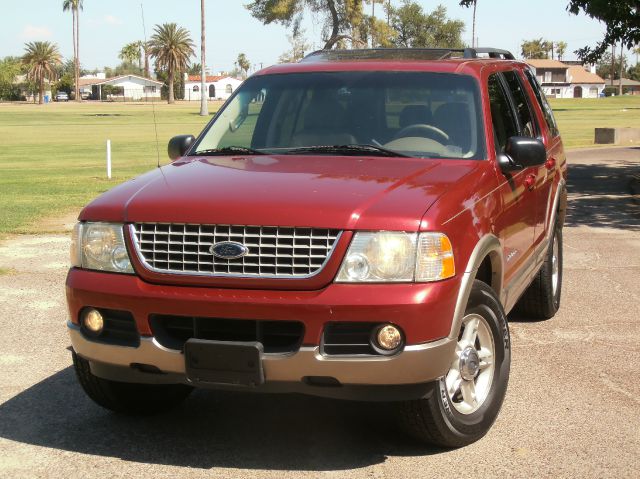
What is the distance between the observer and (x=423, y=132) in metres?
5.55

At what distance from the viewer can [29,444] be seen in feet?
15.9

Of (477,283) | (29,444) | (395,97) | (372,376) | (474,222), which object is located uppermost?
(395,97)

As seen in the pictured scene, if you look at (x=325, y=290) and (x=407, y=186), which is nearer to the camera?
(x=325, y=290)

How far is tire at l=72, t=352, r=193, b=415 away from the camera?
196 inches

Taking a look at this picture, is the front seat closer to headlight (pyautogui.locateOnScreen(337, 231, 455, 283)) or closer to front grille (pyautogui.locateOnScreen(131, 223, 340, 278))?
headlight (pyautogui.locateOnScreen(337, 231, 455, 283))

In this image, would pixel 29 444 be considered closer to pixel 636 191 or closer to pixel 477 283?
pixel 477 283

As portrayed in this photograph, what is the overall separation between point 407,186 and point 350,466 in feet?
4.36

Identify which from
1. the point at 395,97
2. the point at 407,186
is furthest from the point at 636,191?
the point at 407,186

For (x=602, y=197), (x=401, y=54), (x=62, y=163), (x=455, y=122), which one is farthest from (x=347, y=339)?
(x=62, y=163)

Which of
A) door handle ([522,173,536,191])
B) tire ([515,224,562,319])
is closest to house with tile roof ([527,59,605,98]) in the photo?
tire ([515,224,562,319])

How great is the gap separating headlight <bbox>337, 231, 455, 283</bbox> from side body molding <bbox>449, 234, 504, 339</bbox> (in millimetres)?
226

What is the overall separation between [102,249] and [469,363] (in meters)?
1.85

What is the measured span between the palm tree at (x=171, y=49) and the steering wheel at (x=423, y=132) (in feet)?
372

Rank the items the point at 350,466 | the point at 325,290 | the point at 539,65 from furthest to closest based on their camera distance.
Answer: the point at 539,65, the point at 350,466, the point at 325,290
